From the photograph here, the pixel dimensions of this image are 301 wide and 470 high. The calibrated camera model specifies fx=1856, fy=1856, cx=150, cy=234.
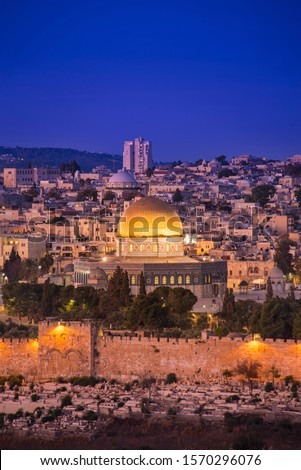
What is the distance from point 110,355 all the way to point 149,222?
24.0 meters

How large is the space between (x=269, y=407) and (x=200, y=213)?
5770 cm

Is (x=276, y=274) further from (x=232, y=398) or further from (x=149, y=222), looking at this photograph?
(x=232, y=398)

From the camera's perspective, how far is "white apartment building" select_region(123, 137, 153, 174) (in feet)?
577

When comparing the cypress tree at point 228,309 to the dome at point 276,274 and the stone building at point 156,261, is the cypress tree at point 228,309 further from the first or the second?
the dome at point 276,274

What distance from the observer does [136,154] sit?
6973 inches

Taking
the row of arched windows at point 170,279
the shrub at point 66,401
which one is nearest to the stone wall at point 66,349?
the shrub at point 66,401

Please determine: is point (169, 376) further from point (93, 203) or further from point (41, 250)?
point (93, 203)

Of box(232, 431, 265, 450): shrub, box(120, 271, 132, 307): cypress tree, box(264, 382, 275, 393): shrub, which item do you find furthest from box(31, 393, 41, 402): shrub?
box(120, 271, 132, 307): cypress tree

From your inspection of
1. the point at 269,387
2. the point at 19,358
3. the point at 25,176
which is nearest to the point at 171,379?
the point at 269,387

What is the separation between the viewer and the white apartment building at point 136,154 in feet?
577

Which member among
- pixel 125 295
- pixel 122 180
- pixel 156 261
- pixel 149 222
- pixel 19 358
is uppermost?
pixel 122 180

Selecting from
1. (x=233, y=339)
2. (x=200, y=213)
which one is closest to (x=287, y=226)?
(x=200, y=213)

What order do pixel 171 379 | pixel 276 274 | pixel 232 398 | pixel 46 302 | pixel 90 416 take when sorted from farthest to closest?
pixel 276 274 < pixel 46 302 < pixel 171 379 < pixel 232 398 < pixel 90 416

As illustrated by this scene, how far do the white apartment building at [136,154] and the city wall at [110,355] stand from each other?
12830 centimetres
